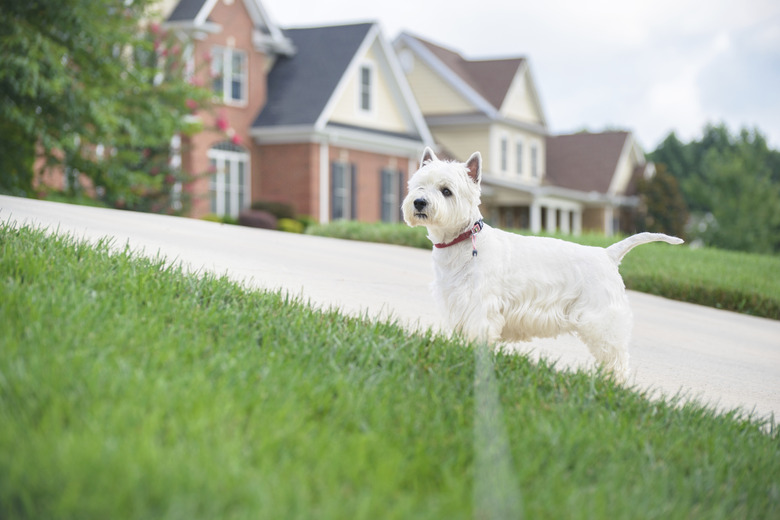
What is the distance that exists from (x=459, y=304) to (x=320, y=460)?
8.17ft

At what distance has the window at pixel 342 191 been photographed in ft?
81.9

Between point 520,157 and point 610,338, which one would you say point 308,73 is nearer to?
point 520,157

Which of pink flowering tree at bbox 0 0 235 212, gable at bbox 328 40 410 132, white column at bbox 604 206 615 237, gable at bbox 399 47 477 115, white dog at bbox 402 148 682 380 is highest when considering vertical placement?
gable at bbox 399 47 477 115

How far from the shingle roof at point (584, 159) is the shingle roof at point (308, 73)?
15.8 meters

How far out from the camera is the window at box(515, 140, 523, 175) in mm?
35250

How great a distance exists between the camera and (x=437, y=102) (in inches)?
1315

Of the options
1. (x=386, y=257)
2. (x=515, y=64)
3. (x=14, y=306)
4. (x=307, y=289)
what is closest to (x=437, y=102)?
(x=515, y=64)

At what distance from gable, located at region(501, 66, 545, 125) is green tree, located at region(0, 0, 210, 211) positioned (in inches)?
761

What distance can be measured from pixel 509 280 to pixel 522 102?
31106mm

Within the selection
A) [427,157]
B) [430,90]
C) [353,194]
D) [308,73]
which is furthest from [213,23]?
[427,157]

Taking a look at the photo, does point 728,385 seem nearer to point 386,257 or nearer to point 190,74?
point 386,257

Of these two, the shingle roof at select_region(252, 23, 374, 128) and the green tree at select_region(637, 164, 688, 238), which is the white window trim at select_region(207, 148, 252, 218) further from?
the green tree at select_region(637, 164, 688, 238)

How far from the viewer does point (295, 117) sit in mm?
23938

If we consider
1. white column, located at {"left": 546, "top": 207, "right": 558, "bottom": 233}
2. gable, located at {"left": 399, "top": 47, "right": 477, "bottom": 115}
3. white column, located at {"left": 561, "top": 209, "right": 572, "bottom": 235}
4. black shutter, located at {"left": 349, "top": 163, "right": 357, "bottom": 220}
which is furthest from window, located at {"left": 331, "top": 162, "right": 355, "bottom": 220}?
white column, located at {"left": 561, "top": 209, "right": 572, "bottom": 235}
